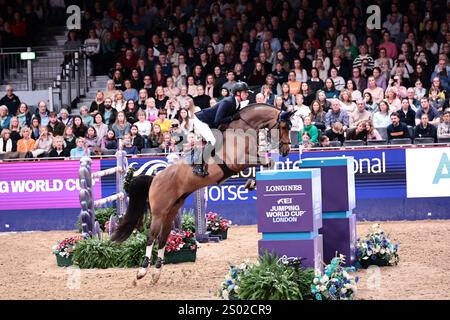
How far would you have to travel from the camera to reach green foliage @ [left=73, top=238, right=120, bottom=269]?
1250 centimetres

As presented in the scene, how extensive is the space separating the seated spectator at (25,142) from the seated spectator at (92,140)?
1.24 meters

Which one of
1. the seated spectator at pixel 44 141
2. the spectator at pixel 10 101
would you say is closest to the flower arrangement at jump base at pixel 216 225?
the seated spectator at pixel 44 141

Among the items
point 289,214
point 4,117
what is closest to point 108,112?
point 4,117

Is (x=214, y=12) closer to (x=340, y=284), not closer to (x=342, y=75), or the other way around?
(x=342, y=75)

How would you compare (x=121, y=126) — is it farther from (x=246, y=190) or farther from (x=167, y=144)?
(x=246, y=190)

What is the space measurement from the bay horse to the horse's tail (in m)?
0.01

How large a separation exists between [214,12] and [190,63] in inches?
76.1

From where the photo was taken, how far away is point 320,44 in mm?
21000

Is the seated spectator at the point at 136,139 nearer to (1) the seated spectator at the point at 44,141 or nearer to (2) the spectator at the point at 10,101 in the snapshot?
(1) the seated spectator at the point at 44,141

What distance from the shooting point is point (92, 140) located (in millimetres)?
18625

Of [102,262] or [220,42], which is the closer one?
[102,262]

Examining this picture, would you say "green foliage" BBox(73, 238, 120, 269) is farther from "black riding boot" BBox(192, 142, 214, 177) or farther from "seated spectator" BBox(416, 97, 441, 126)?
"seated spectator" BBox(416, 97, 441, 126)

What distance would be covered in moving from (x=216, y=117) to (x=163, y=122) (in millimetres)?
7762
